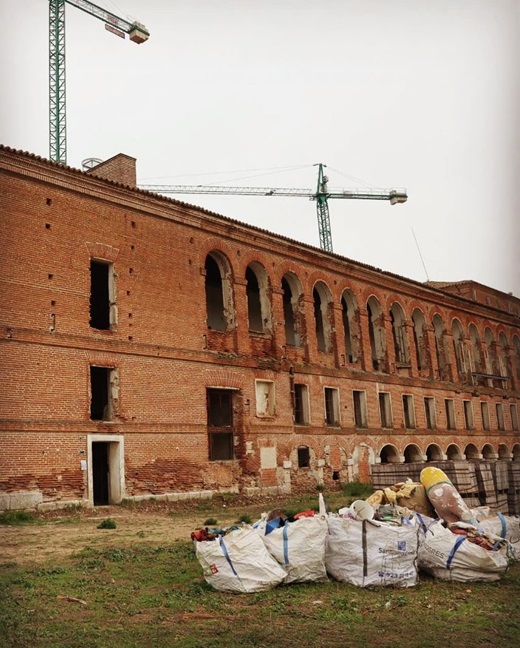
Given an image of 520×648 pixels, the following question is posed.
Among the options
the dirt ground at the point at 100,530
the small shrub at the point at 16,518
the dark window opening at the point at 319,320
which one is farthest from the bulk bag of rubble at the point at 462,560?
the dark window opening at the point at 319,320

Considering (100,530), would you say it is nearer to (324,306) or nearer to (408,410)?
(324,306)

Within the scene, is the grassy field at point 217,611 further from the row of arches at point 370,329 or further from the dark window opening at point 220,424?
the row of arches at point 370,329

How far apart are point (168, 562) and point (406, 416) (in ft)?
78.0

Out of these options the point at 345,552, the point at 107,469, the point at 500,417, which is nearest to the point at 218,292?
the point at 107,469

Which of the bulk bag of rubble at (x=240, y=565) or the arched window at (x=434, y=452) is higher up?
the arched window at (x=434, y=452)

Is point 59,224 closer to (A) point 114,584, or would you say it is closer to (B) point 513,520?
(A) point 114,584

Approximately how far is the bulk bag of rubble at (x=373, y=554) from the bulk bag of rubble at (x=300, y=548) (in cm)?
25

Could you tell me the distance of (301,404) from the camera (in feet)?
86.4

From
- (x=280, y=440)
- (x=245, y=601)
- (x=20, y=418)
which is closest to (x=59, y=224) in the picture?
(x=20, y=418)

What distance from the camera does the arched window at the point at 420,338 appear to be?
34.9 metres

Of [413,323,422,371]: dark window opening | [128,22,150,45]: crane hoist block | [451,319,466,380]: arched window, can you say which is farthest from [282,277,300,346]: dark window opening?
[128,22,150,45]: crane hoist block

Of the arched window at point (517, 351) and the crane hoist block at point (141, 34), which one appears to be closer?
the crane hoist block at point (141, 34)

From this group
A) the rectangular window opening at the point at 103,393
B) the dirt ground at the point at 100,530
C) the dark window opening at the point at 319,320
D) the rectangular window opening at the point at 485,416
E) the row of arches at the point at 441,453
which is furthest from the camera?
the rectangular window opening at the point at 485,416

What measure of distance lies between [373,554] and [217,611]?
2235mm
